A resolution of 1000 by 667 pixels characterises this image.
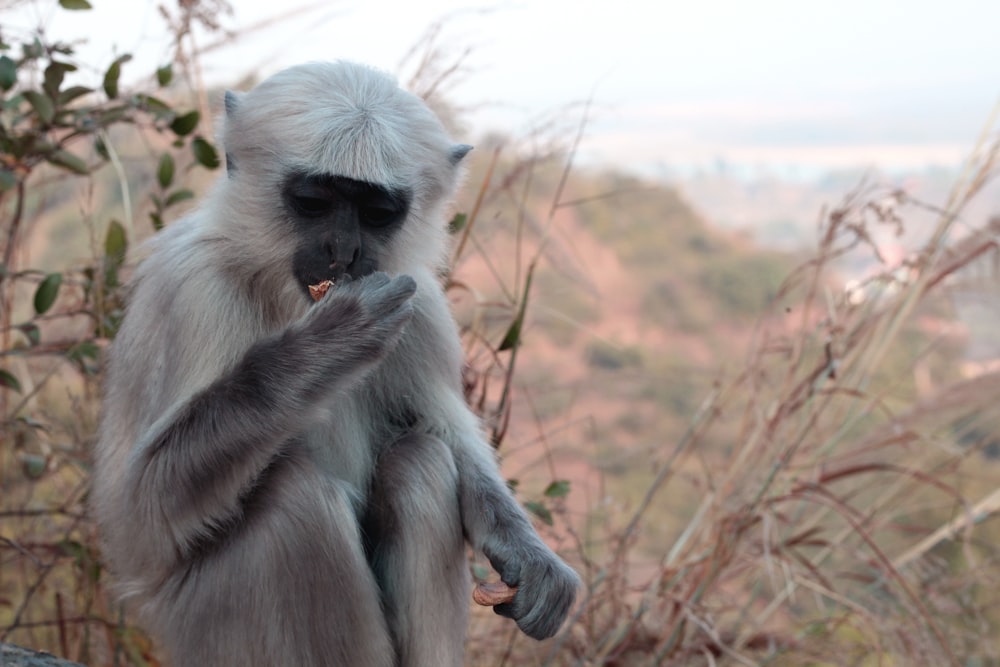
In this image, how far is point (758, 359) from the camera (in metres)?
4.90

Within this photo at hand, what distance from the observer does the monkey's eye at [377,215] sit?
3340mm

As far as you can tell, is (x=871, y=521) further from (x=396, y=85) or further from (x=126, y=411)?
(x=126, y=411)

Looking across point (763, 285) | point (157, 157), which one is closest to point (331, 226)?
point (157, 157)

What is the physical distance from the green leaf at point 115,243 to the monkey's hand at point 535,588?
7.04ft

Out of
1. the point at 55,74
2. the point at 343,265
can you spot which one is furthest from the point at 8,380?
the point at 343,265

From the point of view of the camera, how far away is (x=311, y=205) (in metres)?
3.31

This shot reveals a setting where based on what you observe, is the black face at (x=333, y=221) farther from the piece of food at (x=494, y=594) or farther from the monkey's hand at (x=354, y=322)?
the piece of food at (x=494, y=594)

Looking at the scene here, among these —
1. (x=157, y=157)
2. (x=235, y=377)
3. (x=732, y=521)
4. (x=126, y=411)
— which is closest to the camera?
(x=235, y=377)

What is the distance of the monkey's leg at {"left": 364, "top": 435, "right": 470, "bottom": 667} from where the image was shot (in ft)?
11.4

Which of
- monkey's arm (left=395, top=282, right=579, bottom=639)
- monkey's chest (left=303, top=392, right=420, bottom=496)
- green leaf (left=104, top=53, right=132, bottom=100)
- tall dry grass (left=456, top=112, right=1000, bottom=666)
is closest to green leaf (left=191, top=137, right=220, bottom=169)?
green leaf (left=104, top=53, right=132, bottom=100)

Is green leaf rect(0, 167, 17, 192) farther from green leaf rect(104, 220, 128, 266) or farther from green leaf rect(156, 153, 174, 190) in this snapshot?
green leaf rect(156, 153, 174, 190)

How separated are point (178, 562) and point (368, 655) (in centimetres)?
63

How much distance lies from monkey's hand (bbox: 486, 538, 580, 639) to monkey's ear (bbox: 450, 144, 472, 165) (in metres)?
1.32

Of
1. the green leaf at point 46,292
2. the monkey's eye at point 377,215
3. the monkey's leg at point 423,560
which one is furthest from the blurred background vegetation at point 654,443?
the monkey's eye at point 377,215
